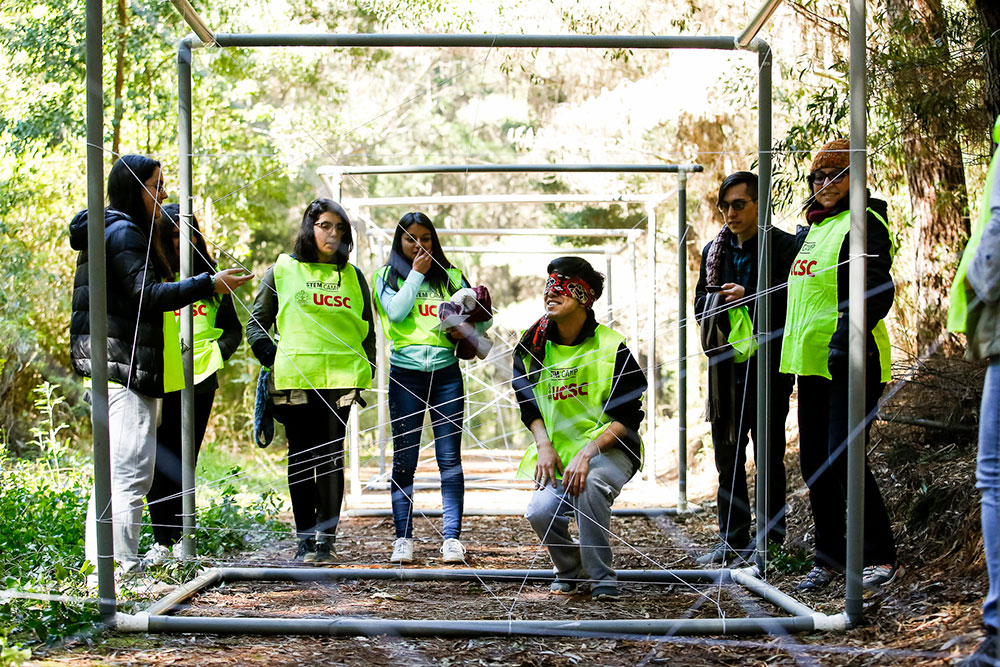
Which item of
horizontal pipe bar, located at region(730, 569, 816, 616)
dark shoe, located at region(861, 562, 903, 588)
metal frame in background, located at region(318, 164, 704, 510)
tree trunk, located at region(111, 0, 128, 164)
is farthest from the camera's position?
tree trunk, located at region(111, 0, 128, 164)

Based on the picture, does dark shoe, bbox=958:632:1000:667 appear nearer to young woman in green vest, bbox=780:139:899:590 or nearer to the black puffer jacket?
young woman in green vest, bbox=780:139:899:590

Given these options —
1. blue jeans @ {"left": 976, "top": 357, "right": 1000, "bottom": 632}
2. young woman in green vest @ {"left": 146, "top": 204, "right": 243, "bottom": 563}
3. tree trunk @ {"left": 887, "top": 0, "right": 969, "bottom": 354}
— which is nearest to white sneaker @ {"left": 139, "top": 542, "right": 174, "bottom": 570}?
young woman in green vest @ {"left": 146, "top": 204, "right": 243, "bottom": 563}

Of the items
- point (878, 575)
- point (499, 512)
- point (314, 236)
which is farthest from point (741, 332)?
point (499, 512)

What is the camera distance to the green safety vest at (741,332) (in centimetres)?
436

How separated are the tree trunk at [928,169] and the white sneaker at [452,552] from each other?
2.78 m

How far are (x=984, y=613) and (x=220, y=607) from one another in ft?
7.84

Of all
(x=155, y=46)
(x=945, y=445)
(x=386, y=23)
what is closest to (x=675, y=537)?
(x=945, y=445)

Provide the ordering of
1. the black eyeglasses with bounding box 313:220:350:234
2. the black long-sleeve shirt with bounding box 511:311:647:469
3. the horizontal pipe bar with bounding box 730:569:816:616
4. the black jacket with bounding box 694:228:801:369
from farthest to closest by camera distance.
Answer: the black eyeglasses with bounding box 313:220:350:234 → the black jacket with bounding box 694:228:801:369 → the black long-sleeve shirt with bounding box 511:311:647:469 → the horizontal pipe bar with bounding box 730:569:816:616

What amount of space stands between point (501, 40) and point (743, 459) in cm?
196

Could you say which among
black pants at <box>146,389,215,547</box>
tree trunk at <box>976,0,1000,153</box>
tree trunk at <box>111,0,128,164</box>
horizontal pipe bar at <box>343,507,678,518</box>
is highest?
tree trunk at <box>111,0,128,164</box>

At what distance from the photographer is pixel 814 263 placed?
3732 mm

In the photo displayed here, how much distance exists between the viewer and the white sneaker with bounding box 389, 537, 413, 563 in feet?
15.0

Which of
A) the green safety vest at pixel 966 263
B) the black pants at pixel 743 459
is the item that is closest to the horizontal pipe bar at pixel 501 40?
the black pants at pixel 743 459

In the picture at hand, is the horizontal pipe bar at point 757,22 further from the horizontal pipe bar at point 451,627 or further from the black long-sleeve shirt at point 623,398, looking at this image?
the horizontal pipe bar at point 451,627
